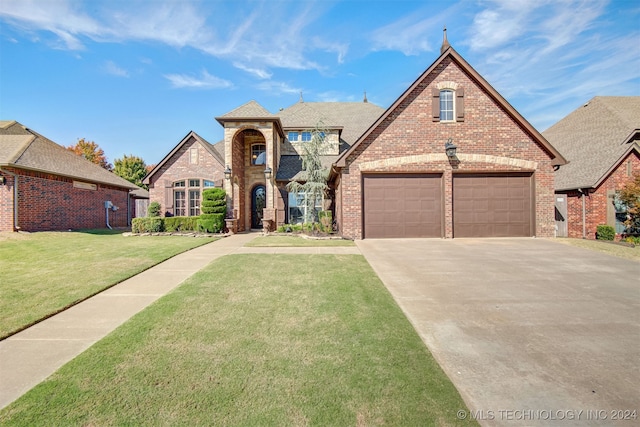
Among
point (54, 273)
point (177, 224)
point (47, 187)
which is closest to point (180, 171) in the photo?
point (177, 224)

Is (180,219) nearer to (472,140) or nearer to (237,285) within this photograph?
(237,285)

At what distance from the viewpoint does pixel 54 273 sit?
6.39 metres

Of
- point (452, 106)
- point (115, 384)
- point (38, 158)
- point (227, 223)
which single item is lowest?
point (115, 384)

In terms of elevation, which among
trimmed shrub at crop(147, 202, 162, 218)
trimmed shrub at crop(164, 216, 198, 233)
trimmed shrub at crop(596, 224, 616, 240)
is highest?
trimmed shrub at crop(147, 202, 162, 218)

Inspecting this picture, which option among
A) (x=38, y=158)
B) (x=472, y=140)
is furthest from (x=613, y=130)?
(x=38, y=158)

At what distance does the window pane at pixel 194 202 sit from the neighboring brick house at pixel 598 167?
2209 cm

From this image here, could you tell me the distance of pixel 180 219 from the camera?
15.6 metres

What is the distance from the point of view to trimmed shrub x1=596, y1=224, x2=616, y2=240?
12.9 meters

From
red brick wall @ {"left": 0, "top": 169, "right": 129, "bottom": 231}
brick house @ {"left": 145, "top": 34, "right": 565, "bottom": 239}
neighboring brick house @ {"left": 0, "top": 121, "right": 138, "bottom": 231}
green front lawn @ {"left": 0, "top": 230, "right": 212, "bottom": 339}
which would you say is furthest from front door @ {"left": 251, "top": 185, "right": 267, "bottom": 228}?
red brick wall @ {"left": 0, "top": 169, "right": 129, "bottom": 231}

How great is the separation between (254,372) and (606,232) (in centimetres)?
1757

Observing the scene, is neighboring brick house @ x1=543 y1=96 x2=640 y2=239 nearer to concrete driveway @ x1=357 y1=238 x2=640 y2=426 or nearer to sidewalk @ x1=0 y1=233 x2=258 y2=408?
concrete driveway @ x1=357 y1=238 x2=640 y2=426

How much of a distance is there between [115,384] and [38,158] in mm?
18749

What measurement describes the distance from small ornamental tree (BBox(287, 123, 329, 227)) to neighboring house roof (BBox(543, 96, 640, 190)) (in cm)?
1324

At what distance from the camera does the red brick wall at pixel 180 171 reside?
1884 centimetres
